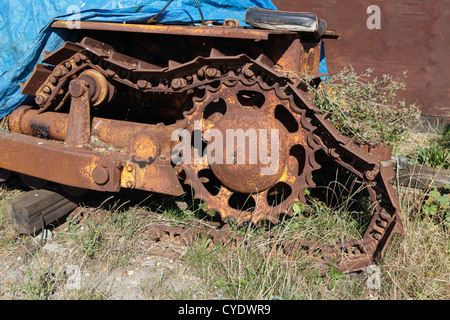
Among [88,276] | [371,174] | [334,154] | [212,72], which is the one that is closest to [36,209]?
[88,276]

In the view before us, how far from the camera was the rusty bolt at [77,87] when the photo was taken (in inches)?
127

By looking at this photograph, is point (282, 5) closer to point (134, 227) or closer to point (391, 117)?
point (391, 117)

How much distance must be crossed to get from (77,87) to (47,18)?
0.69m

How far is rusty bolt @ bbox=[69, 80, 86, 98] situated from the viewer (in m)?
3.21

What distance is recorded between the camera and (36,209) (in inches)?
138

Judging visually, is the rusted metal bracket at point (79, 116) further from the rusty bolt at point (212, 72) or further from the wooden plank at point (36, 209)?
the rusty bolt at point (212, 72)

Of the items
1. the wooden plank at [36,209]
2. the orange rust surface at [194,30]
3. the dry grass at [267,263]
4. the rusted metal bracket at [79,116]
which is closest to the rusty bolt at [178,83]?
the orange rust surface at [194,30]

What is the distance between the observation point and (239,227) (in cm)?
338

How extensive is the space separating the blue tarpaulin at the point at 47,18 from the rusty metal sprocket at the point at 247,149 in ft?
2.41

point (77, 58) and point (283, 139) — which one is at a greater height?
point (77, 58)

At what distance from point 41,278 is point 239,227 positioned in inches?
55.5

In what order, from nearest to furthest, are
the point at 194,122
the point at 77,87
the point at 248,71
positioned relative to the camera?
the point at 248,71 < the point at 194,122 < the point at 77,87

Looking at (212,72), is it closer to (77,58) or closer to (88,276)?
(77,58)

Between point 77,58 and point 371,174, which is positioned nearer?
point 371,174
